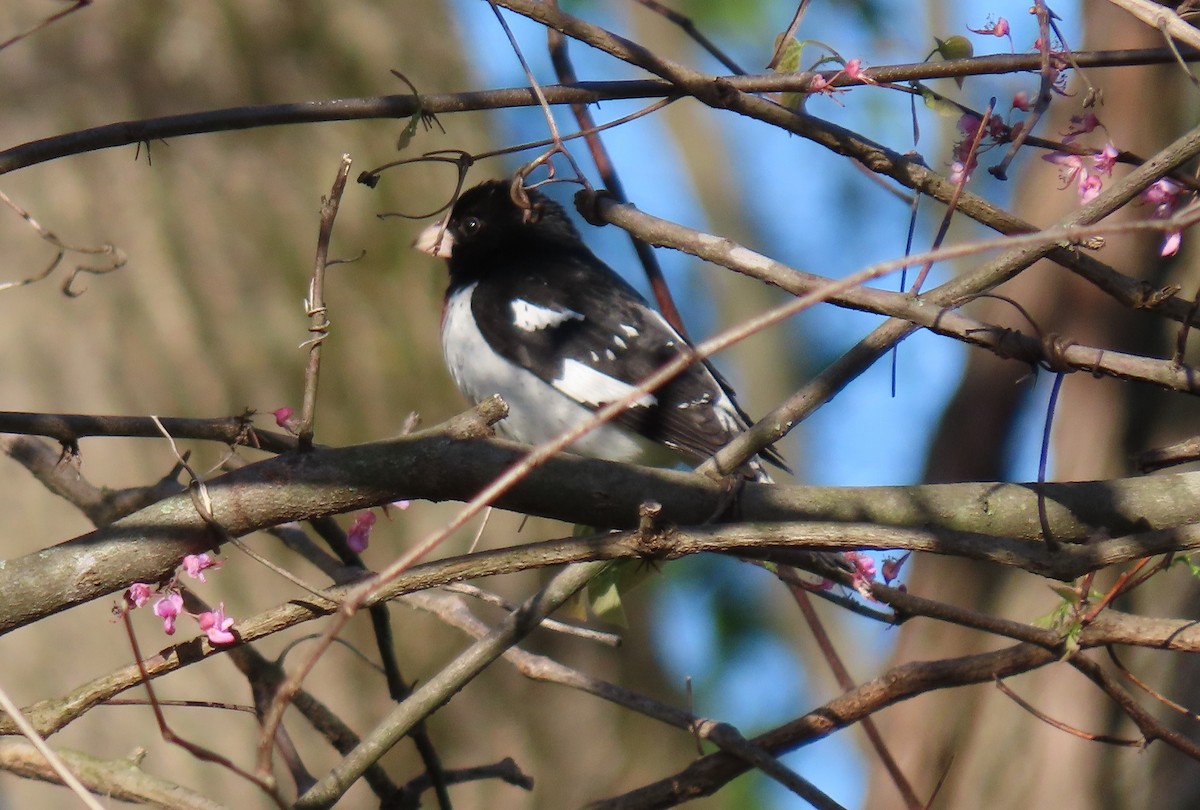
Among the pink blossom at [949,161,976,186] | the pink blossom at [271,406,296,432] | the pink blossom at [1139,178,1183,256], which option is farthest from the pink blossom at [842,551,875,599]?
the pink blossom at [271,406,296,432]

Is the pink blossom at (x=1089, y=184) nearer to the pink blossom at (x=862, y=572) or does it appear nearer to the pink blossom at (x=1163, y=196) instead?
the pink blossom at (x=1163, y=196)

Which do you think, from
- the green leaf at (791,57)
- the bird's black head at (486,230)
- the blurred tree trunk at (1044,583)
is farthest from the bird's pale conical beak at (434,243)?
the green leaf at (791,57)

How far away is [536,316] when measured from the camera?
12.5 feet

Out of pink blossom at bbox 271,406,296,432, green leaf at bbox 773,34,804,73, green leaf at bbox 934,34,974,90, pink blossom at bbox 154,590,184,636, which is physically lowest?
pink blossom at bbox 154,590,184,636

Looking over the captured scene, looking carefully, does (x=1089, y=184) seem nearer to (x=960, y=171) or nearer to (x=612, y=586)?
(x=960, y=171)

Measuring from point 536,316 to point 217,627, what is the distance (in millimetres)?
2199

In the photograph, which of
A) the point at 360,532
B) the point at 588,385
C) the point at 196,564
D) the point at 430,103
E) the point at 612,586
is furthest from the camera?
the point at 588,385

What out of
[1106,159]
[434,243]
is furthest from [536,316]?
[1106,159]

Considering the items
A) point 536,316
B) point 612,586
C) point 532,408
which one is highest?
point 536,316

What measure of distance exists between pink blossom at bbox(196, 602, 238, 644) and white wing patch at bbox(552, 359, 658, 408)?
1922mm

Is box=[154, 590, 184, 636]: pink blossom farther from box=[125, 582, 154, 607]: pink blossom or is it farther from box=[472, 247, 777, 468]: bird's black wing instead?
box=[472, 247, 777, 468]: bird's black wing

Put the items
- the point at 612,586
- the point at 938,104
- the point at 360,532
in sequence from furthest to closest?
1. the point at 360,532
2. the point at 612,586
3. the point at 938,104

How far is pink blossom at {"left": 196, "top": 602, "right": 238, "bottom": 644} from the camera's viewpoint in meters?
1.68

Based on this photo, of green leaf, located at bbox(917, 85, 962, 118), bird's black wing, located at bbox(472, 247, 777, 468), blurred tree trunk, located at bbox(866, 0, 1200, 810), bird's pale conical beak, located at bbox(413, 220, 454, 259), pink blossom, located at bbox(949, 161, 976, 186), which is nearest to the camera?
pink blossom, located at bbox(949, 161, 976, 186)
